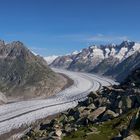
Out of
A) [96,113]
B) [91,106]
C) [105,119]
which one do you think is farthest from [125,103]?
[91,106]

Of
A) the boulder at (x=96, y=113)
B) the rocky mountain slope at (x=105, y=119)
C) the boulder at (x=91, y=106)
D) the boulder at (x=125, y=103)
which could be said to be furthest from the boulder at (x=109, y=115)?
the boulder at (x=91, y=106)

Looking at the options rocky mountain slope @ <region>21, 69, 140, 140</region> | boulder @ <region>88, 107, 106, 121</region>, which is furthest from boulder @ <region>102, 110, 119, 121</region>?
boulder @ <region>88, 107, 106, 121</region>

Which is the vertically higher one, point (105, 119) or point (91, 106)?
point (91, 106)

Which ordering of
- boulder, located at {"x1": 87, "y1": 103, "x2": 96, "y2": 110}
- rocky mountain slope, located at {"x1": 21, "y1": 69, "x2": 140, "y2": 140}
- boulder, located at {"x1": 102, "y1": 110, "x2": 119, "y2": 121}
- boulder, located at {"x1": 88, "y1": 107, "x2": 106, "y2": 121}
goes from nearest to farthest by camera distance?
1. rocky mountain slope, located at {"x1": 21, "y1": 69, "x2": 140, "y2": 140}
2. boulder, located at {"x1": 102, "y1": 110, "x2": 119, "y2": 121}
3. boulder, located at {"x1": 88, "y1": 107, "x2": 106, "y2": 121}
4. boulder, located at {"x1": 87, "y1": 103, "x2": 96, "y2": 110}

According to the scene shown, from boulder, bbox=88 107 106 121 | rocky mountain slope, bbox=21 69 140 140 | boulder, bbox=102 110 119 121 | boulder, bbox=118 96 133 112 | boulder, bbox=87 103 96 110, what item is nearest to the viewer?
rocky mountain slope, bbox=21 69 140 140

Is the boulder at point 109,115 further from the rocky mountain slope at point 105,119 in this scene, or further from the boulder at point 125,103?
the boulder at point 125,103

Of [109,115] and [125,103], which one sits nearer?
[109,115]

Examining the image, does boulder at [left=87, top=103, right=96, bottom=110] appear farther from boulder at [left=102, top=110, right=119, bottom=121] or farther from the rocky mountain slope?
boulder at [left=102, top=110, right=119, bottom=121]

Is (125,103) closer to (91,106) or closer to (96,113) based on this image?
(96,113)

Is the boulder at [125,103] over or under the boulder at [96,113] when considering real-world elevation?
over
